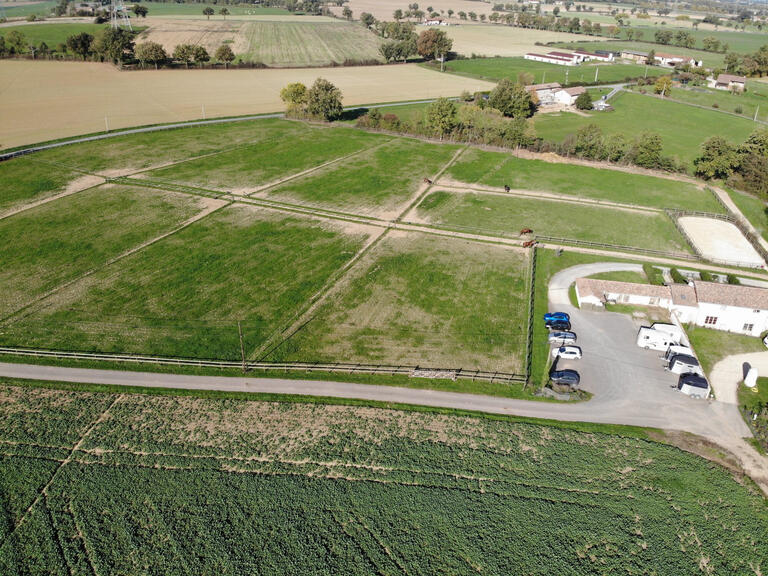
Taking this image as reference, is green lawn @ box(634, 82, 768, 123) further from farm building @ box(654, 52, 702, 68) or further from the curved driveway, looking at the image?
the curved driveway

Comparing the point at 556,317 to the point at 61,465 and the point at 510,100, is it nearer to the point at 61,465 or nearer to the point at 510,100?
the point at 61,465

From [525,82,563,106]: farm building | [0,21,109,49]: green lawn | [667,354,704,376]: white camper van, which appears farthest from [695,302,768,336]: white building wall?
[0,21,109,49]: green lawn

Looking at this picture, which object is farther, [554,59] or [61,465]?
A: [554,59]

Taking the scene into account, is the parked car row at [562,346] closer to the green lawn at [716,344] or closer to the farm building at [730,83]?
the green lawn at [716,344]

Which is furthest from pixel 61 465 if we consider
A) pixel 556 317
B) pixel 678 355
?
pixel 678 355

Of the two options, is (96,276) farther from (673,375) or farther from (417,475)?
(673,375)

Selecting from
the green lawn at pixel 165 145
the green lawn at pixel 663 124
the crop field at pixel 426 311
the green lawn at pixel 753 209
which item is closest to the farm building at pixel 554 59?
the green lawn at pixel 663 124
